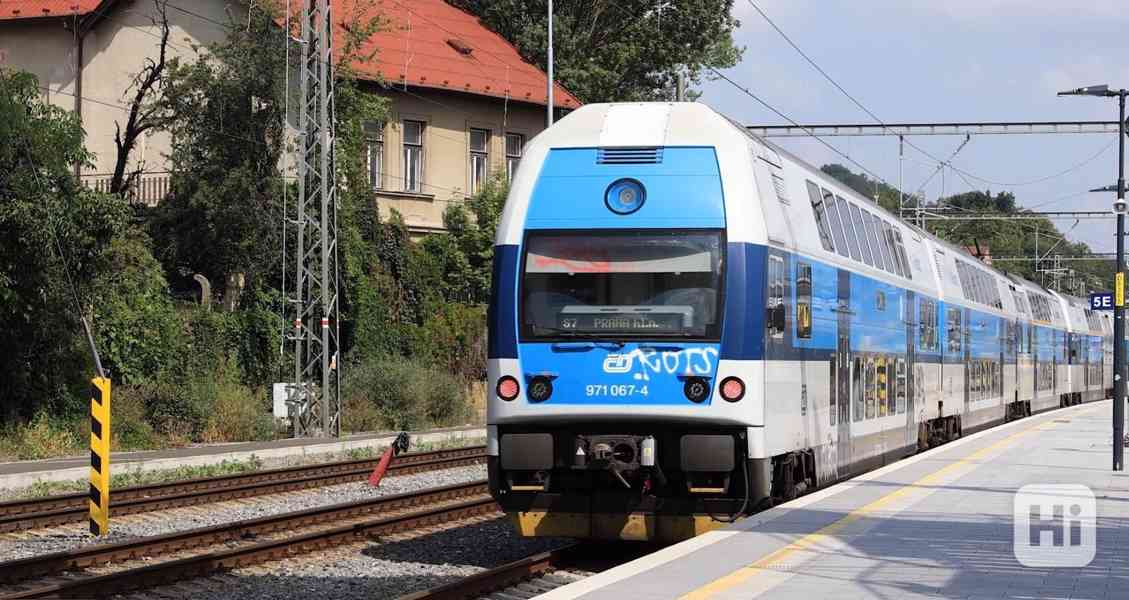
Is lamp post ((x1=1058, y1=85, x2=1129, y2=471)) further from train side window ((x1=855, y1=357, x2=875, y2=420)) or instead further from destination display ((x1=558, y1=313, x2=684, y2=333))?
destination display ((x1=558, y1=313, x2=684, y2=333))

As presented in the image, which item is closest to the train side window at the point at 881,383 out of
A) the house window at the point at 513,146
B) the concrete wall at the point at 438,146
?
the concrete wall at the point at 438,146

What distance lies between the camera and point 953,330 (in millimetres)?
26719

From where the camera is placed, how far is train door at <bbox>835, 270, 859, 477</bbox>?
1716cm

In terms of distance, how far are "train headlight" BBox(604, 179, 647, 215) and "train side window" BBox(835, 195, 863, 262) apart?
5152 mm

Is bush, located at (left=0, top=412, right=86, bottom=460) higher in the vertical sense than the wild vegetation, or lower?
lower

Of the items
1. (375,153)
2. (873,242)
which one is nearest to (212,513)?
(873,242)

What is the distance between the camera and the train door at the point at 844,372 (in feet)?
56.3

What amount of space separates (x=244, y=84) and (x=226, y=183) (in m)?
2.31

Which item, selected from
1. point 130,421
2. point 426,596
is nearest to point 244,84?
point 130,421

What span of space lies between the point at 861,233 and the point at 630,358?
23.4ft

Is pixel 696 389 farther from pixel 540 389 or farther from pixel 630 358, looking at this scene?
pixel 540 389

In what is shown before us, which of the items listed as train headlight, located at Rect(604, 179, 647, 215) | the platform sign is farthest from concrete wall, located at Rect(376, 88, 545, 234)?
train headlight, located at Rect(604, 179, 647, 215)

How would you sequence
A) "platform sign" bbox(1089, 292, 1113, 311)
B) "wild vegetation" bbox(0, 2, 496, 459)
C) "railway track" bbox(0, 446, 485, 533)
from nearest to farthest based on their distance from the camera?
1. "railway track" bbox(0, 446, 485, 533)
2. "wild vegetation" bbox(0, 2, 496, 459)
3. "platform sign" bbox(1089, 292, 1113, 311)

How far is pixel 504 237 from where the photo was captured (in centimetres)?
1358
